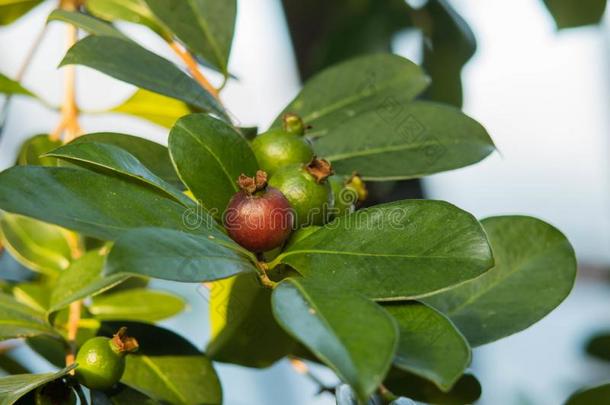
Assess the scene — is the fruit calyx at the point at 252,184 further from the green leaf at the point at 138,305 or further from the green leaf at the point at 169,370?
the green leaf at the point at 138,305

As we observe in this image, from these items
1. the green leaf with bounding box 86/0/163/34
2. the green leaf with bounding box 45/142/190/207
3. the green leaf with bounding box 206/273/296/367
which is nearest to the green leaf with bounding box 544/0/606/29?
the green leaf with bounding box 86/0/163/34

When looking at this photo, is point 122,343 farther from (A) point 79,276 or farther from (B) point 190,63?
(B) point 190,63

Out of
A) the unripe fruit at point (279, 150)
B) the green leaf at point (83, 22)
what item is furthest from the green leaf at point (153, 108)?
the unripe fruit at point (279, 150)

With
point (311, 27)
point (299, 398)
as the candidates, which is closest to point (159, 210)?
point (311, 27)

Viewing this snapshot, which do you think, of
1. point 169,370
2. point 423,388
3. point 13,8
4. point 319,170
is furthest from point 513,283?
point 13,8

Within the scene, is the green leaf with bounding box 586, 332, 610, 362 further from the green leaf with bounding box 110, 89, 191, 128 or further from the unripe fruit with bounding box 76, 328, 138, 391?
the unripe fruit with bounding box 76, 328, 138, 391
